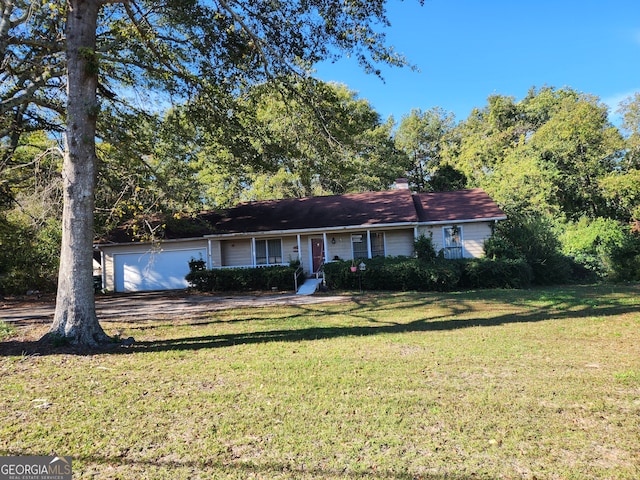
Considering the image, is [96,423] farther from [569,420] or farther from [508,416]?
[569,420]

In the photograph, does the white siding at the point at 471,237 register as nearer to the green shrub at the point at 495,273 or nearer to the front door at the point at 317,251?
the green shrub at the point at 495,273

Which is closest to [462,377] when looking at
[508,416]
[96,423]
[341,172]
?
[508,416]

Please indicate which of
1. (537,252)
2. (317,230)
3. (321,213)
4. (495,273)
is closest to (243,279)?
(317,230)

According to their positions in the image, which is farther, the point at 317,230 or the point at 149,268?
the point at 149,268

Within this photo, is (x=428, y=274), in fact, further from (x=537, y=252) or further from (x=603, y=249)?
(x=603, y=249)

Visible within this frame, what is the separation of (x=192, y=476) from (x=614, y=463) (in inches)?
126

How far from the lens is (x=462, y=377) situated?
504cm

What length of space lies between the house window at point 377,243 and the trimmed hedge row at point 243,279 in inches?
190

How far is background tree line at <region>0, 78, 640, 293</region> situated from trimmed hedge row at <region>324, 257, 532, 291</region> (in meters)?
1.45

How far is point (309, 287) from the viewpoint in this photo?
53.9 ft

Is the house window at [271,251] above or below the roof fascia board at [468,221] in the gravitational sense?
below

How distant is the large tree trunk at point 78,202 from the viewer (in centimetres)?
716

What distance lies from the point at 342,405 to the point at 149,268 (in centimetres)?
1817

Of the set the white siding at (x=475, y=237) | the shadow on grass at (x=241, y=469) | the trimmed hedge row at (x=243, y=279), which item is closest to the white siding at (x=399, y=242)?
the white siding at (x=475, y=237)
